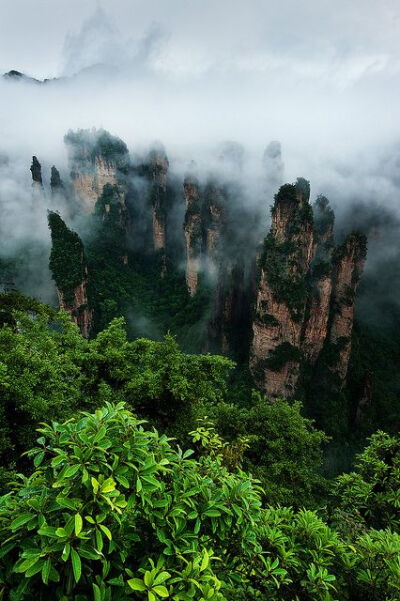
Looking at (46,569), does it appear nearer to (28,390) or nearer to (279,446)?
(28,390)

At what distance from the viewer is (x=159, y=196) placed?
75.1 metres

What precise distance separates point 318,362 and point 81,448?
46265mm

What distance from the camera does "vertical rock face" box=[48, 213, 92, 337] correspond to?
51.1 metres

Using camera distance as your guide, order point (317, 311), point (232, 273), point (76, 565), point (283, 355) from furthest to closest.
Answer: point (232, 273), point (317, 311), point (283, 355), point (76, 565)

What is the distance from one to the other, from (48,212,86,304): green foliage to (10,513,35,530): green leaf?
51241 millimetres

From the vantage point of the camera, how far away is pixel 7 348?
1109cm

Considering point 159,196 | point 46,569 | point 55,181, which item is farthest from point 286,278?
point 55,181

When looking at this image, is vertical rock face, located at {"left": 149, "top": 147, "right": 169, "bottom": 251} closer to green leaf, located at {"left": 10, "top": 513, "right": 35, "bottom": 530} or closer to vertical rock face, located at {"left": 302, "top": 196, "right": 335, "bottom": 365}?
vertical rock face, located at {"left": 302, "top": 196, "right": 335, "bottom": 365}

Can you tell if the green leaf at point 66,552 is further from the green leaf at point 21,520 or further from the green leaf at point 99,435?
the green leaf at point 99,435

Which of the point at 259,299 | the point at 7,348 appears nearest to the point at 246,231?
the point at 259,299

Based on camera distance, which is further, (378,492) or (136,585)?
(378,492)

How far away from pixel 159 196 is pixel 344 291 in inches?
1767

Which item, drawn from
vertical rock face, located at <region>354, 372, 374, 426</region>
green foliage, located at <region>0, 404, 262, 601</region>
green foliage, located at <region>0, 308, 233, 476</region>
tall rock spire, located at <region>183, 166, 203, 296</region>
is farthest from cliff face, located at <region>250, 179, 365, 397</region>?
green foliage, located at <region>0, 404, 262, 601</region>

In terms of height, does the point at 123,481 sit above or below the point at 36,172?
below
